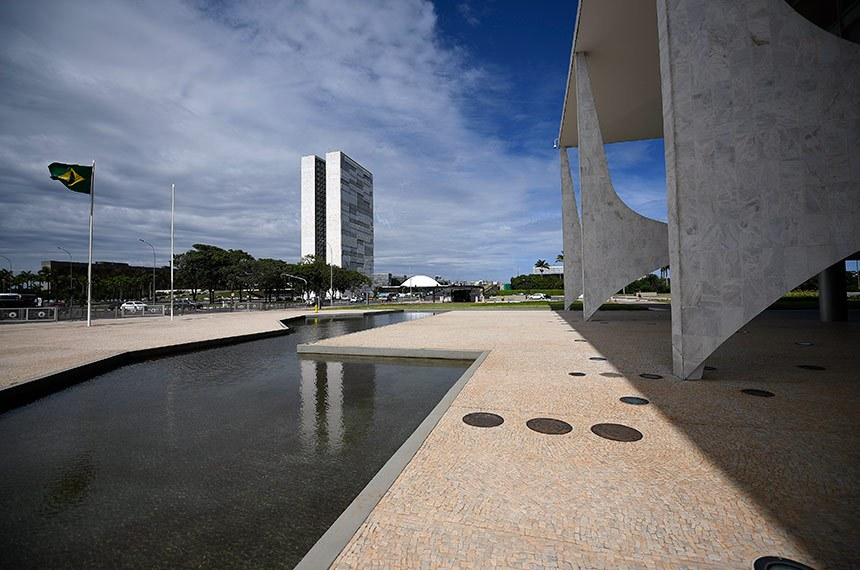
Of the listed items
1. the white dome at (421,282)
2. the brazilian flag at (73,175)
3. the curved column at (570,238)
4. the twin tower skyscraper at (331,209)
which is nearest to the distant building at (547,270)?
the white dome at (421,282)

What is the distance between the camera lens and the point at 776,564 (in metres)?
2.27

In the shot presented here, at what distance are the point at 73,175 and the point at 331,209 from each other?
109 meters

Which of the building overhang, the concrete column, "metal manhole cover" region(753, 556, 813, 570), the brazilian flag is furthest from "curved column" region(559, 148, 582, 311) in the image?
the brazilian flag

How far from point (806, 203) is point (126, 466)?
9.83 metres

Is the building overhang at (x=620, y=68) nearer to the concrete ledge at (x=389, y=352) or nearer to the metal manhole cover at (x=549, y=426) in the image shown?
the concrete ledge at (x=389, y=352)

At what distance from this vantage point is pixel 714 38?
6.40m

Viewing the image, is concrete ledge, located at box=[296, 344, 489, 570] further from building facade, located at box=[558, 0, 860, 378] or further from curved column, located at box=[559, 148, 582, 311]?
curved column, located at box=[559, 148, 582, 311]

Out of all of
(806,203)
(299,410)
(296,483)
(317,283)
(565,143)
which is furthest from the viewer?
(317,283)

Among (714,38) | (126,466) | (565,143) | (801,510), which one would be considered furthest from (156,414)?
(565,143)

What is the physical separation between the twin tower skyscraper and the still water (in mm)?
119198

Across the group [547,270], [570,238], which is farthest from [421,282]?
[570,238]

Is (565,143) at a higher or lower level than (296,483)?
higher

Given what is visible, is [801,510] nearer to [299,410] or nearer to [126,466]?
[299,410]

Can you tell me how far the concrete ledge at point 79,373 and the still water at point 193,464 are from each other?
0.34 m
